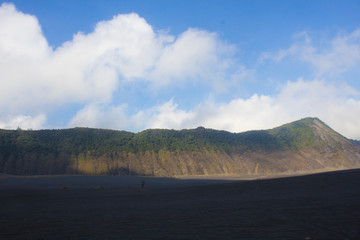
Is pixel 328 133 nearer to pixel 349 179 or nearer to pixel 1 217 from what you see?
pixel 349 179

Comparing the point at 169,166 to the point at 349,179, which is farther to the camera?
the point at 169,166

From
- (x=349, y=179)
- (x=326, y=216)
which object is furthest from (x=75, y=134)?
(x=326, y=216)

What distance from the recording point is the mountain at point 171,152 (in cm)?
4978

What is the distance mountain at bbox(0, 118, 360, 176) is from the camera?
49.8 metres

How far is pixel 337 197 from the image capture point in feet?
39.0

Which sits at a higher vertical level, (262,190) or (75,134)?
(75,134)

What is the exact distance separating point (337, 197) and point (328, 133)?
7430 centimetres

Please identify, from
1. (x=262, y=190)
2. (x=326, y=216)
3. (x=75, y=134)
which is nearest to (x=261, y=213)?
(x=326, y=216)

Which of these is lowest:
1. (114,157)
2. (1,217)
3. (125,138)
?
(1,217)

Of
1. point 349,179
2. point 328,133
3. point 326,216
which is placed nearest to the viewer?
point 326,216

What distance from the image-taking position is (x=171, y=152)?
5991 centimetres

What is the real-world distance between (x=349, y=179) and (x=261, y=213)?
9.85 meters

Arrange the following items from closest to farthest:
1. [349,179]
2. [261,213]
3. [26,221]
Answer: [261,213] → [26,221] → [349,179]

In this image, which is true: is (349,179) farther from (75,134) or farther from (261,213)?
(75,134)
